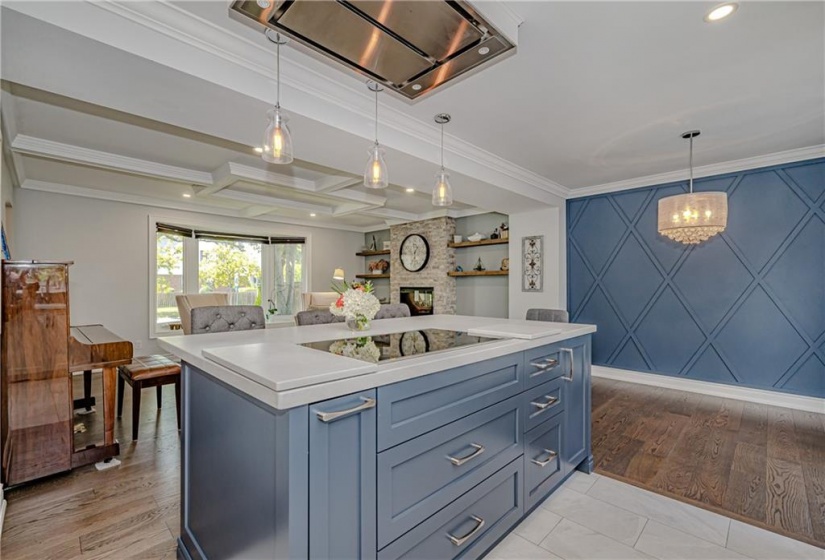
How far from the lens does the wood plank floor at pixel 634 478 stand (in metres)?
1.85

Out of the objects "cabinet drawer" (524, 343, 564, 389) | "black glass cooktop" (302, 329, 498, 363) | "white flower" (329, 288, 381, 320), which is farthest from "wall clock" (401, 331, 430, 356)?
"cabinet drawer" (524, 343, 564, 389)

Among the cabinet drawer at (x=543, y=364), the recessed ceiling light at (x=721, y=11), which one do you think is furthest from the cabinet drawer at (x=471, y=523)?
the recessed ceiling light at (x=721, y=11)

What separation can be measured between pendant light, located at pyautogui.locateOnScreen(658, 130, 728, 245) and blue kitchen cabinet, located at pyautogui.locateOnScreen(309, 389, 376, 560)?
10.8ft

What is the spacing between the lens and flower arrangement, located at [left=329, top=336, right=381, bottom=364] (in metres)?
1.41

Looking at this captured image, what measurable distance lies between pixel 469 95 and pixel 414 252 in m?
4.48

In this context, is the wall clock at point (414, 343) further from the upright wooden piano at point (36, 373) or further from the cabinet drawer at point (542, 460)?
the upright wooden piano at point (36, 373)

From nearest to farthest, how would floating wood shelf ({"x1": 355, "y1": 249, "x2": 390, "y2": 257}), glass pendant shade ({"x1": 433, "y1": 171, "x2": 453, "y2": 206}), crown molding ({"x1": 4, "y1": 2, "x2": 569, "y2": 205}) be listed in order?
crown molding ({"x1": 4, "y1": 2, "x2": 569, "y2": 205}), glass pendant shade ({"x1": 433, "y1": 171, "x2": 453, "y2": 206}), floating wood shelf ({"x1": 355, "y1": 249, "x2": 390, "y2": 257})

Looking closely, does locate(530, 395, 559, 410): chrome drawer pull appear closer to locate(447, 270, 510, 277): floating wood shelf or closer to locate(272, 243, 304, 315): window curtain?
locate(447, 270, 510, 277): floating wood shelf

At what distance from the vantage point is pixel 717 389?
4074 millimetres

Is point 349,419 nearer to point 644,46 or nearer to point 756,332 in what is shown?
point 644,46

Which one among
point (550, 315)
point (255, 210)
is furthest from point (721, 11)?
point (255, 210)

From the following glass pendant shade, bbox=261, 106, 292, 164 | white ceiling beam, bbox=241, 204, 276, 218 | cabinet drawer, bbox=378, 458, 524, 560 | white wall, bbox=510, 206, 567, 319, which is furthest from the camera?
white ceiling beam, bbox=241, 204, 276, 218

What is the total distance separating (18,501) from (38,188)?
4.30 m

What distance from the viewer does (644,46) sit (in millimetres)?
2057
